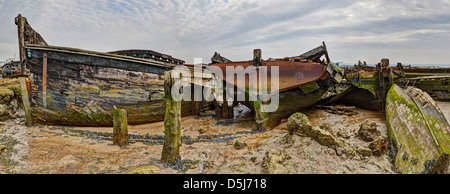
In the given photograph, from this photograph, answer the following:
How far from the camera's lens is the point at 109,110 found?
8.65 m

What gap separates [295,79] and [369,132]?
305 cm

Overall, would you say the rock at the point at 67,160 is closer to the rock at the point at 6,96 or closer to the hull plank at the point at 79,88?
the hull plank at the point at 79,88

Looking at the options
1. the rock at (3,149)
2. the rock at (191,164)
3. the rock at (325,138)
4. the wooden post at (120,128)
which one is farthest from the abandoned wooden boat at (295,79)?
the rock at (3,149)

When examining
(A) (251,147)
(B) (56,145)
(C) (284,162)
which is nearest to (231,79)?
(A) (251,147)

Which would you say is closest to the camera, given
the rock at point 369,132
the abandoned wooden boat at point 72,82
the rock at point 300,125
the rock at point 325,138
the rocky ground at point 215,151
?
the rocky ground at point 215,151

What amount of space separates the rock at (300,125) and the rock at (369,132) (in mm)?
1359

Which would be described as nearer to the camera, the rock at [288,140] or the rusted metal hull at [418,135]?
the rusted metal hull at [418,135]

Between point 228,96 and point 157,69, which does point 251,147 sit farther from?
point 157,69

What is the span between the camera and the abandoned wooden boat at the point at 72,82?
8.19 m

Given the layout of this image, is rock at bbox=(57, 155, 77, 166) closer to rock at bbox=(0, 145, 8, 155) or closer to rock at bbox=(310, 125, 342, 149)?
rock at bbox=(0, 145, 8, 155)

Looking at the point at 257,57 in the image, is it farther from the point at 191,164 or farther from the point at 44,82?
the point at 44,82

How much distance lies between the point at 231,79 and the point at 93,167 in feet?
17.5

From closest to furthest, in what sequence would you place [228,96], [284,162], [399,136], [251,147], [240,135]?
[284,162], [399,136], [251,147], [240,135], [228,96]

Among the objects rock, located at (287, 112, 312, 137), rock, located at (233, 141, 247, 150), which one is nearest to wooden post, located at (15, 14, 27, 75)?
Answer: rock, located at (233, 141, 247, 150)
